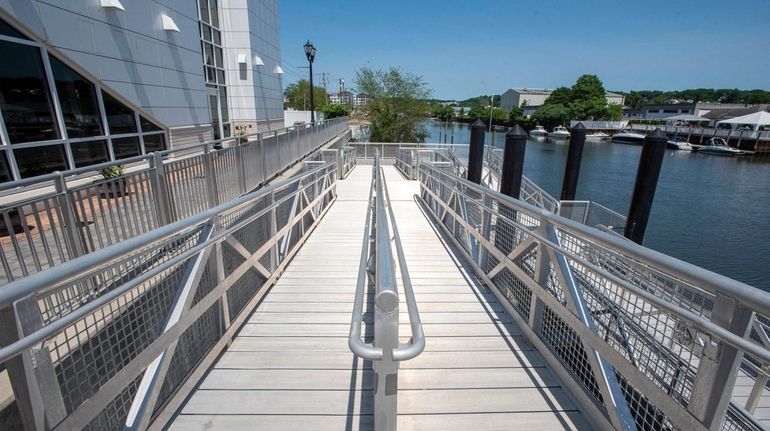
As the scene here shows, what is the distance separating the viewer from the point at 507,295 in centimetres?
360

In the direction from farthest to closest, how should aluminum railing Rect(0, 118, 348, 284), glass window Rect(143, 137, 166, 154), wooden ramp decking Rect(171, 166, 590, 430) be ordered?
glass window Rect(143, 137, 166, 154)
aluminum railing Rect(0, 118, 348, 284)
wooden ramp decking Rect(171, 166, 590, 430)

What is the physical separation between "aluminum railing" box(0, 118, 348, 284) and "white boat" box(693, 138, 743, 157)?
54.3m

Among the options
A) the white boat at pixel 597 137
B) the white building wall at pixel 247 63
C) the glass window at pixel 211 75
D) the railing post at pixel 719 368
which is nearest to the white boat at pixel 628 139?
the white boat at pixel 597 137

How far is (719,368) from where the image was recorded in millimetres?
1396

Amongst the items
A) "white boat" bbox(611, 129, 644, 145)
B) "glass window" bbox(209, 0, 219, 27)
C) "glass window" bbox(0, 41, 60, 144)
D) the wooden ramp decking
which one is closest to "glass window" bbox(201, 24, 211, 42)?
"glass window" bbox(209, 0, 219, 27)

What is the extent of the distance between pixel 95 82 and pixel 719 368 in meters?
10.9

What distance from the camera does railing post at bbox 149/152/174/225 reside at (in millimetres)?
4023

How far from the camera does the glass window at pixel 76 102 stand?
7258 millimetres

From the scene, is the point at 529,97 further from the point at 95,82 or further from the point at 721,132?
the point at 95,82

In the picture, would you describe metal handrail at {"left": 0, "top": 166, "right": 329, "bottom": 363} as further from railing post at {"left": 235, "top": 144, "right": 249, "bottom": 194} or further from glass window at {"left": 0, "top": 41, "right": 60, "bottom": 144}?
glass window at {"left": 0, "top": 41, "right": 60, "bottom": 144}

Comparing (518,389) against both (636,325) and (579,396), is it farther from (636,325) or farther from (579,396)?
(636,325)

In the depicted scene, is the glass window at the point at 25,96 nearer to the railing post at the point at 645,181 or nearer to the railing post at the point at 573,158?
the railing post at the point at 645,181

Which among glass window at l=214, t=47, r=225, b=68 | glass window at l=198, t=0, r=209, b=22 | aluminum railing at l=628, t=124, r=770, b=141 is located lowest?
aluminum railing at l=628, t=124, r=770, b=141

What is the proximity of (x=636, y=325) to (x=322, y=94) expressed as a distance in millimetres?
79309
